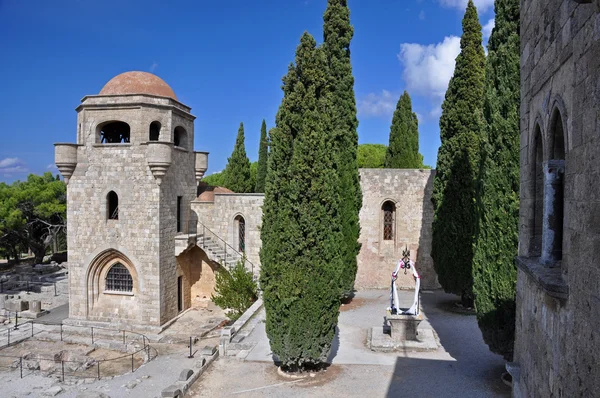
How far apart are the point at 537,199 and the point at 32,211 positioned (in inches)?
1319

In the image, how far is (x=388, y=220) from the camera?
20844 millimetres

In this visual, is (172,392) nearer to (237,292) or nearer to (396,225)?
(237,292)

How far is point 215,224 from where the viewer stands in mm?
20688

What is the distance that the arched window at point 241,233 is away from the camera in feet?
67.7

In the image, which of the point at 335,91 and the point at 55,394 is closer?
the point at 55,394

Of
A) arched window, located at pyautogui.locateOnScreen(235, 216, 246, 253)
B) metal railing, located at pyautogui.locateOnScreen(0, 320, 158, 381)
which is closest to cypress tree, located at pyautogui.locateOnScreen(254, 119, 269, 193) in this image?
arched window, located at pyautogui.locateOnScreen(235, 216, 246, 253)

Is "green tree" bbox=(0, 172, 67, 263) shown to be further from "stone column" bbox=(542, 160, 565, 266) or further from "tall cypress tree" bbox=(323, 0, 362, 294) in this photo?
"stone column" bbox=(542, 160, 565, 266)

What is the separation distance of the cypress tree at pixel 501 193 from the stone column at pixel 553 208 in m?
5.10

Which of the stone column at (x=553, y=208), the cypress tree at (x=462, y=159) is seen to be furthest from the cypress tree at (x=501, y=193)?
the cypress tree at (x=462, y=159)

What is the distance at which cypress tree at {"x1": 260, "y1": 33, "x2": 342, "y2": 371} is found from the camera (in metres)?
10.4

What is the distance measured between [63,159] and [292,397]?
14033 mm

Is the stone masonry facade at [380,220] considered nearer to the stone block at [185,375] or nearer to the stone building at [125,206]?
the stone building at [125,206]

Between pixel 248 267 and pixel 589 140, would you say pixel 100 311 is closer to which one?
pixel 248 267

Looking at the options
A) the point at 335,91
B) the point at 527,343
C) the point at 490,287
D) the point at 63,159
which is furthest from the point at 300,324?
the point at 63,159
